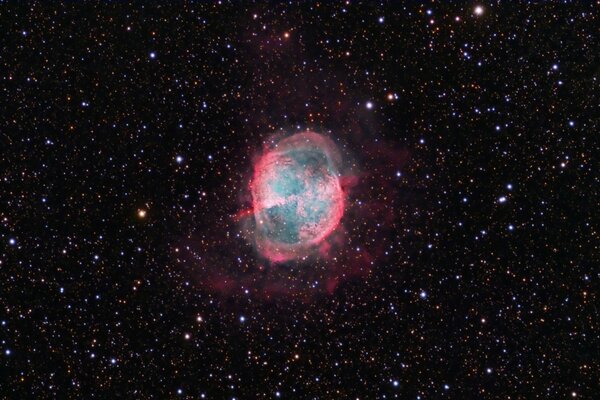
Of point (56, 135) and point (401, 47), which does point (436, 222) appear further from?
point (56, 135)

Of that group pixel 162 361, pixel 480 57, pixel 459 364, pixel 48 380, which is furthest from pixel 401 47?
pixel 48 380

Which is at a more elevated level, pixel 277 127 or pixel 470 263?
pixel 277 127

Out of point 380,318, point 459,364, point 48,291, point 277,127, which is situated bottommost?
point 459,364
